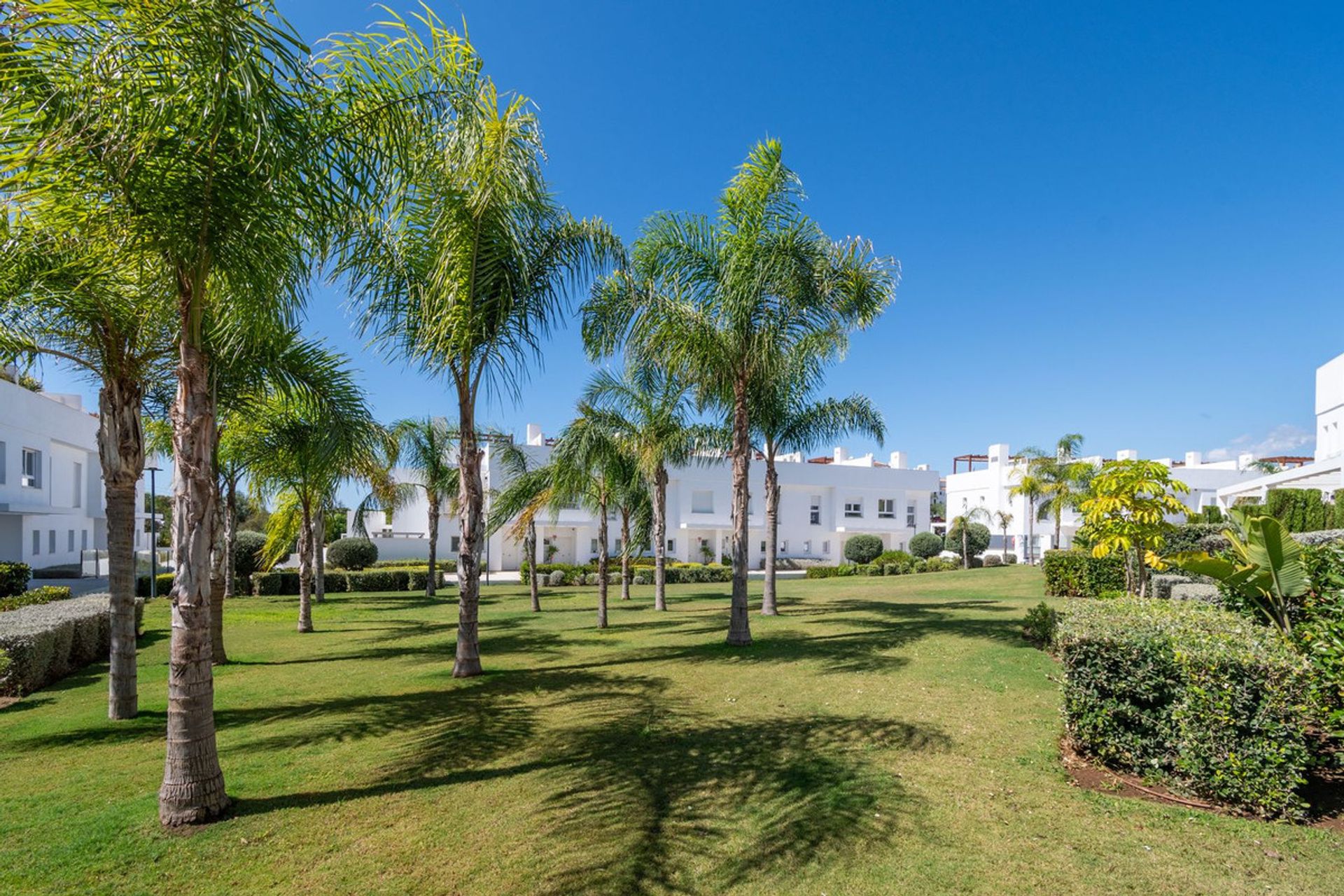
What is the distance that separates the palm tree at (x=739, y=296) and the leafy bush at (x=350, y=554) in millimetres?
27866

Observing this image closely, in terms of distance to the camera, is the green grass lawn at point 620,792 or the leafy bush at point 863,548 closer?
the green grass lawn at point 620,792

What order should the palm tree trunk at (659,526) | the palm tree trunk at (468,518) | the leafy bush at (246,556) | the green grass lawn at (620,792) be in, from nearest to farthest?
1. the green grass lawn at (620,792)
2. the palm tree trunk at (468,518)
3. the palm tree trunk at (659,526)
4. the leafy bush at (246,556)

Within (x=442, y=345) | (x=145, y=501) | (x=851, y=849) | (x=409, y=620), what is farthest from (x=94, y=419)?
(x=851, y=849)

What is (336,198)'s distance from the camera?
556cm

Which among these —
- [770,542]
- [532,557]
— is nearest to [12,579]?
[532,557]

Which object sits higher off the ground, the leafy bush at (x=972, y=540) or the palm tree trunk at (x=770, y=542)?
→ the palm tree trunk at (x=770, y=542)

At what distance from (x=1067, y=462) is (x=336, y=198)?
44.5m

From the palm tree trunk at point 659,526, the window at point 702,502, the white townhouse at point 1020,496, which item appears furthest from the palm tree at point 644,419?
the white townhouse at point 1020,496

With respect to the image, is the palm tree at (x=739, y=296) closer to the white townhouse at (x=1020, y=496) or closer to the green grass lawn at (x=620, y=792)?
the green grass lawn at (x=620, y=792)

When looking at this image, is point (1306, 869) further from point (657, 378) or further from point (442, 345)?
point (657, 378)

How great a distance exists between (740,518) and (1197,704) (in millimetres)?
7726

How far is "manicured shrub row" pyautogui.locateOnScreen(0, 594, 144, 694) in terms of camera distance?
9.06m

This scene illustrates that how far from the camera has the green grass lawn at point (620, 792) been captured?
166 inches

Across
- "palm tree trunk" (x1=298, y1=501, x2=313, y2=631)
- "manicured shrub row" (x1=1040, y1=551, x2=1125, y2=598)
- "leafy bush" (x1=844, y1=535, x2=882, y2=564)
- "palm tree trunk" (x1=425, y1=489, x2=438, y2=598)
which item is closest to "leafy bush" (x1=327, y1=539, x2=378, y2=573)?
"palm tree trunk" (x1=425, y1=489, x2=438, y2=598)
